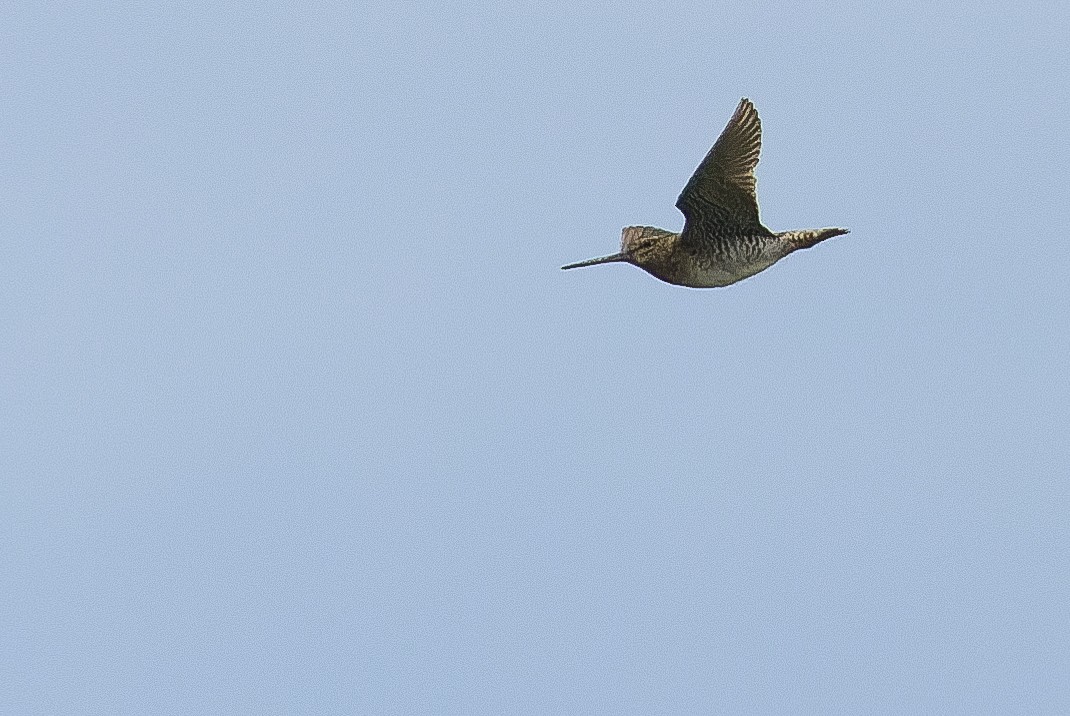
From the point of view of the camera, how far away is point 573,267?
20703 mm

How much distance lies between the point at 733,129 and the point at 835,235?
1839 millimetres

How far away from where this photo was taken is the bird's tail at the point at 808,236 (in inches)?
744

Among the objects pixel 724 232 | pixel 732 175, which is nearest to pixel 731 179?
pixel 732 175

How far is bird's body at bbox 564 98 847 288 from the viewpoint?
733 inches

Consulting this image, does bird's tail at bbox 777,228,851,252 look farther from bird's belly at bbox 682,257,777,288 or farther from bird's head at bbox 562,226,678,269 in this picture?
bird's head at bbox 562,226,678,269

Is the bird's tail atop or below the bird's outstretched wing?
below

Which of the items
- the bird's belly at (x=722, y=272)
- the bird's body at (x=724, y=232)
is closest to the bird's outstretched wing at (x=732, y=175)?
the bird's body at (x=724, y=232)

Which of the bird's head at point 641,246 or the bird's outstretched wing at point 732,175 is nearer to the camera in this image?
the bird's outstretched wing at point 732,175

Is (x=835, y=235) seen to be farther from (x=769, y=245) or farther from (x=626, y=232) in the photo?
(x=626, y=232)

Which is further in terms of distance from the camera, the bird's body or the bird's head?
the bird's head

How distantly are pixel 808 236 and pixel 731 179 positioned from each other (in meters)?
1.21

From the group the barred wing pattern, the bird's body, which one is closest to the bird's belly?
the bird's body

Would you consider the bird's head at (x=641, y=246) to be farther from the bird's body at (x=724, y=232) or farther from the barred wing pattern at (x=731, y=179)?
the barred wing pattern at (x=731, y=179)

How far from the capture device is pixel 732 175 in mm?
18703
